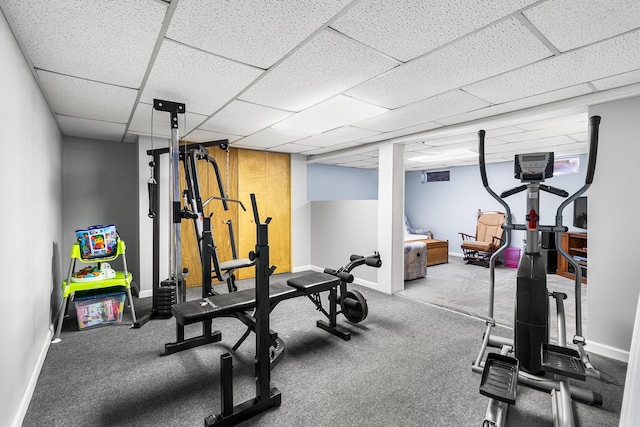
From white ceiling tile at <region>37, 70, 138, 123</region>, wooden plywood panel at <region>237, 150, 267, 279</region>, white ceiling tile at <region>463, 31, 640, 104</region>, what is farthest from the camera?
wooden plywood panel at <region>237, 150, 267, 279</region>

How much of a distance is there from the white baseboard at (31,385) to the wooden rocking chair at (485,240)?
260 inches

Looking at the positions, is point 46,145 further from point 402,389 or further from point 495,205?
point 495,205

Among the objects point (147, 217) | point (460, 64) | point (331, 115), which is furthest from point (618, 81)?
point (147, 217)

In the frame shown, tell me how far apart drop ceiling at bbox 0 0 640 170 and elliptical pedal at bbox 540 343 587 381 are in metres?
1.82

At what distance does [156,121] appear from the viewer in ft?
11.3

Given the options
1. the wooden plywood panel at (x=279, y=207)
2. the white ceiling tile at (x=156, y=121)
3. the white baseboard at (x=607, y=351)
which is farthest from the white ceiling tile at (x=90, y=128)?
the white baseboard at (x=607, y=351)

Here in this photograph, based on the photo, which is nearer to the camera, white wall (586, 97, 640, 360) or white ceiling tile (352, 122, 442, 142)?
white wall (586, 97, 640, 360)

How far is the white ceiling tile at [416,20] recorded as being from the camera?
143cm

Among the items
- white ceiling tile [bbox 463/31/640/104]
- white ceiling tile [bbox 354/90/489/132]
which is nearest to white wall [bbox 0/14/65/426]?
white ceiling tile [bbox 354/90/489/132]

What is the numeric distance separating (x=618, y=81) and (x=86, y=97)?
420cm

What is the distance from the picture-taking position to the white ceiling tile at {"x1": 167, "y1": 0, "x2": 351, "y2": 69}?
1.44m

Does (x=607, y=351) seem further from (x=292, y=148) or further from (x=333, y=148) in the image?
(x=292, y=148)

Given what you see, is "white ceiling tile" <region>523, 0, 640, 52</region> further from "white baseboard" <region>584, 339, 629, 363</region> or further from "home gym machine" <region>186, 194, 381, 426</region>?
"white baseboard" <region>584, 339, 629, 363</region>

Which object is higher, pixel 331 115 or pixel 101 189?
pixel 331 115
